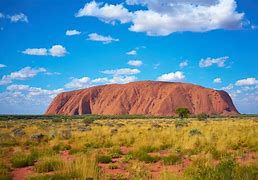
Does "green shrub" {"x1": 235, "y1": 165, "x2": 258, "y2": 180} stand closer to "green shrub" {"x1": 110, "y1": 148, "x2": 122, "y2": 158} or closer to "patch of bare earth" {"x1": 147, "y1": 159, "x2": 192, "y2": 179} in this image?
"patch of bare earth" {"x1": 147, "y1": 159, "x2": 192, "y2": 179}

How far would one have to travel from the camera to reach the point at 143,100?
17262 cm

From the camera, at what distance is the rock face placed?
158 metres

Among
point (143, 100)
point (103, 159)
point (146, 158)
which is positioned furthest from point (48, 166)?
point (143, 100)

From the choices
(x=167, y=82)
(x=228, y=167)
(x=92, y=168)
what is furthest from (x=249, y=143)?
(x=167, y=82)

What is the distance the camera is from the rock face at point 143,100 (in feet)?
518

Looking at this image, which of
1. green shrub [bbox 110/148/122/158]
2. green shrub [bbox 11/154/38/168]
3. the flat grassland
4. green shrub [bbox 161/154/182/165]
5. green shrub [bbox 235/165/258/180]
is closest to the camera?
green shrub [bbox 235/165/258/180]

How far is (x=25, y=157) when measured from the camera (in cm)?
1092

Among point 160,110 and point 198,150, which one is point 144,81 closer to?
point 160,110

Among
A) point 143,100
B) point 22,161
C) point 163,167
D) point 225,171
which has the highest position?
point 143,100

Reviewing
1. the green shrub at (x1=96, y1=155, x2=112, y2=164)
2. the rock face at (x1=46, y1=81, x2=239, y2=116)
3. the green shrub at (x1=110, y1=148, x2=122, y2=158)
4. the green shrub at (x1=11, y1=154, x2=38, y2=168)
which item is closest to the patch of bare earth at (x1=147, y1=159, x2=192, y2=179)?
the green shrub at (x1=96, y1=155, x2=112, y2=164)

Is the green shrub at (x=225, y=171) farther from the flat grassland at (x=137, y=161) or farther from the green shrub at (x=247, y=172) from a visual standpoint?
the green shrub at (x=247, y=172)

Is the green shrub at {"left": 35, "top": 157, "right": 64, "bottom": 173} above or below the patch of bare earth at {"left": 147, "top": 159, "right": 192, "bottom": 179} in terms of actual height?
above

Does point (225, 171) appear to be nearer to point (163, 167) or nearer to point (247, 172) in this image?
point (247, 172)

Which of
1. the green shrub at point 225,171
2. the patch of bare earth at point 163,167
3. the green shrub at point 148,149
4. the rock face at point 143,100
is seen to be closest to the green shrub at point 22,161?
the patch of bare earth at point 163,167
